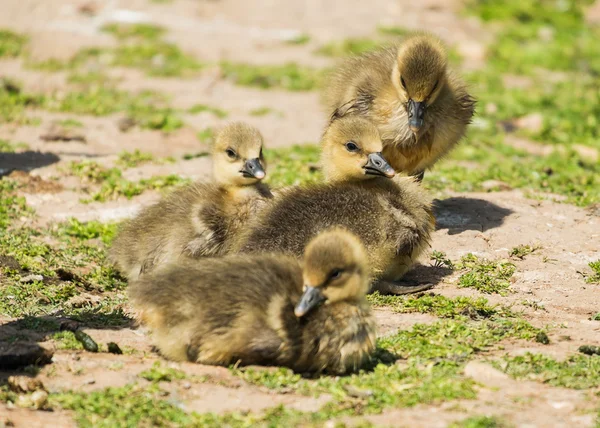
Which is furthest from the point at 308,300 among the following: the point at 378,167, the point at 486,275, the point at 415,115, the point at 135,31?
the point at 135,31

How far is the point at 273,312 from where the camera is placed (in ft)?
16.4

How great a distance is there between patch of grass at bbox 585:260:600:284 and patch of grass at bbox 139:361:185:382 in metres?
3.24

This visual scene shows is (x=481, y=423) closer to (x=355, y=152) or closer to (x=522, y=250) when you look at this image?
(x=355, y=152)

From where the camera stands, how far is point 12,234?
24.8 ft

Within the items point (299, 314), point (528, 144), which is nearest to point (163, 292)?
point (299, 314)

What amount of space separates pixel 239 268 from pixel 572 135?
23.9 feet

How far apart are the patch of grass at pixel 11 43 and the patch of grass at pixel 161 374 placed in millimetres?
9985

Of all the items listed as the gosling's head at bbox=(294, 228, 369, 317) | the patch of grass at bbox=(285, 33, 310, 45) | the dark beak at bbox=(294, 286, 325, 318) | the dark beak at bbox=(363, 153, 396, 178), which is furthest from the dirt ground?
the dark beak at bbox=(363, 153, 396, 178)

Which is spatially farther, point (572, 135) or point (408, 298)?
point (572, 135)

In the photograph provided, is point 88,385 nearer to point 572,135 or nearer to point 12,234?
point 12,234

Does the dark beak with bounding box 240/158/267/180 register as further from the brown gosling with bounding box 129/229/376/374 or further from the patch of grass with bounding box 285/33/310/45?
the patch of grass with bounding box 285/33/310/45

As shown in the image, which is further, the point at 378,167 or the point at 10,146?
the point at 10,146

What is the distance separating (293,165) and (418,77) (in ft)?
7.50

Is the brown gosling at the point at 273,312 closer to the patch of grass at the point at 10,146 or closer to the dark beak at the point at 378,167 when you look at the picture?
the dark beak at the point at 378,167
